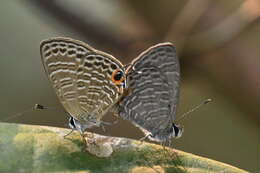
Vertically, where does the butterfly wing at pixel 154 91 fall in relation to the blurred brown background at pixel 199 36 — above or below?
below

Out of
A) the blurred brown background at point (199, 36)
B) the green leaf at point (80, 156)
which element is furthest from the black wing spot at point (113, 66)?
the blurred brown background at point (199, 36)

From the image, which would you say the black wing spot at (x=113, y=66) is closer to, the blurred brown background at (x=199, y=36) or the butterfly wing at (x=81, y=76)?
the butterfly wing at (x=81, y=76)

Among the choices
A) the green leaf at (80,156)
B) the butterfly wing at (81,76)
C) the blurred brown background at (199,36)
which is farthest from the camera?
the blurred brown background at (199,36)

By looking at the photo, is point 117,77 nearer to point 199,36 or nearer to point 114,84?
point 114,84

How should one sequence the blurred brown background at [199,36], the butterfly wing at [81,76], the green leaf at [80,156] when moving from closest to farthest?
the green leaf at [80,156] → the butterfly wing at [81,76] → the blurred brown background at [199,36]

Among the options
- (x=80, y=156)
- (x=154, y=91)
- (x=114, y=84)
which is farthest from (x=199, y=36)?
(x=80, y=156)

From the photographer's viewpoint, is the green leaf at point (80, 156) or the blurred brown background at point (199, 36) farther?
the blurred brown background at point (199, 36)

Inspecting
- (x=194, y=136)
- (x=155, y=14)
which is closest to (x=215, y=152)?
(x=194, y=136)

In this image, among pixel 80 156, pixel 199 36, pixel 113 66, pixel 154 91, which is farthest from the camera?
pixel 199 36
